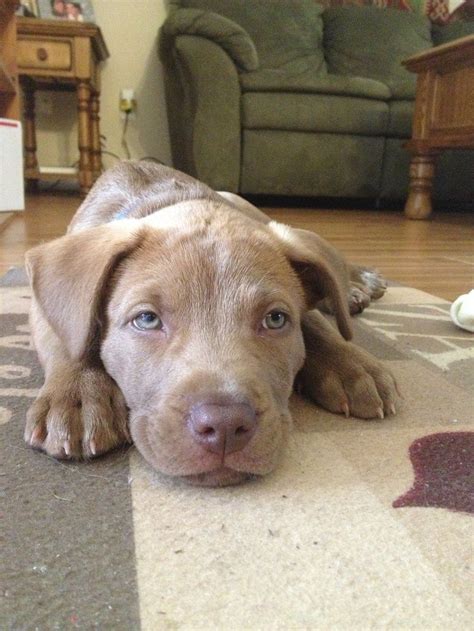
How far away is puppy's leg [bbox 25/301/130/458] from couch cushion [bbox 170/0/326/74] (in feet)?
21.5

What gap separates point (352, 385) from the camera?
154cm

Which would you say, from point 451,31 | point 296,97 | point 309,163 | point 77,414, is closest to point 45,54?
point 296,97

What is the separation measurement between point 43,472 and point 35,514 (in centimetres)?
14

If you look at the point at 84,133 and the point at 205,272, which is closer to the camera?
the point at 205,272

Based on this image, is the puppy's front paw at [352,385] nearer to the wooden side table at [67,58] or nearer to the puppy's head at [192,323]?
the puppy's head at [192,323]

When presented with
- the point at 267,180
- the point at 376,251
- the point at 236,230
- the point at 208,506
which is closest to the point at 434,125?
the point at 267,180

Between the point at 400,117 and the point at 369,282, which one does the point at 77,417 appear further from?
the point at 400,117

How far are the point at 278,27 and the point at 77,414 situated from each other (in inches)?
275

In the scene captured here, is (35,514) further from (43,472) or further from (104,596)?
(104,596)

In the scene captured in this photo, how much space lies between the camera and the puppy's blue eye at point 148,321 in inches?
52.4

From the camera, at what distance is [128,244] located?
142cm

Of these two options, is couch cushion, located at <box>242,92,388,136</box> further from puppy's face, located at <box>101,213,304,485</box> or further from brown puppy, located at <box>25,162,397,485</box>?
puppy's face, located at <box>101,213,304,485</box>

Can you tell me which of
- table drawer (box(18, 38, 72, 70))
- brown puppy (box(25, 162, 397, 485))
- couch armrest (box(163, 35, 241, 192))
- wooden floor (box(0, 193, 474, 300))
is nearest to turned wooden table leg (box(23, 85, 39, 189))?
wooden floor (box(0, 193, 474, 300))

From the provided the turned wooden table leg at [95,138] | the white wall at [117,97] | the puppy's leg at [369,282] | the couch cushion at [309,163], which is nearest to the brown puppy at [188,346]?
the puppy's leg at [369,282]
